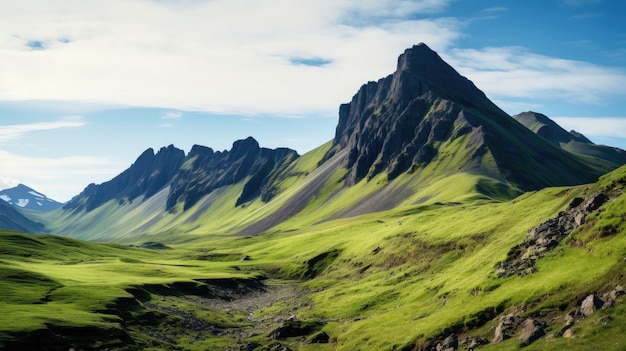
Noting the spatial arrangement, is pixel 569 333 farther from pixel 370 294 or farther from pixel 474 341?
pixel 370 294

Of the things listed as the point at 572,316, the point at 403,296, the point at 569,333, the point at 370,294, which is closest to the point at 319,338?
the point at 403,296

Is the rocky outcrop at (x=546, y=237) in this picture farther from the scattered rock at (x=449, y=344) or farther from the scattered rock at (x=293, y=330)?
the scattered rock at (x=293, y=330)

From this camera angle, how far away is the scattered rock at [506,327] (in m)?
57.5

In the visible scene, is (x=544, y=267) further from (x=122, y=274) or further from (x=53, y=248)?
(x=53, y=248)

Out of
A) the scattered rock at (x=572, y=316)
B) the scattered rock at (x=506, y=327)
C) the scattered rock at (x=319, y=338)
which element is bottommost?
the scattered rock at (x=319, y=338)

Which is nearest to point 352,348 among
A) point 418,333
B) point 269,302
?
point 418,333

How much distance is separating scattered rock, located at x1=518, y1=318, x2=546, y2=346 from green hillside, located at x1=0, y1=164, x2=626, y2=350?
79 cm

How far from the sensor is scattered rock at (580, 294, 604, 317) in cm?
5247

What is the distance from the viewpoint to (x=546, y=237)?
7869cm

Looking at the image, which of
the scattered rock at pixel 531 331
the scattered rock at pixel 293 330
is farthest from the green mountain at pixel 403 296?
the scattered rock at pixel 293 330

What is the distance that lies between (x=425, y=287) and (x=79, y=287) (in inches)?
2885

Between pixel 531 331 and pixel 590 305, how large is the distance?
6.50 metres

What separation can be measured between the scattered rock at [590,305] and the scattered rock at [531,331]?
4443 mm

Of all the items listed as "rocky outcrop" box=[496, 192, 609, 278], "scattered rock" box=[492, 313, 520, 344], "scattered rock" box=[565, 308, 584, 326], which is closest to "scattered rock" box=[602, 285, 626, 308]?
"scattered rock" box=[565, 308, 584, 326]
